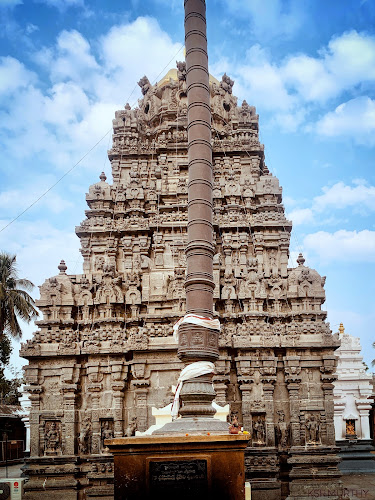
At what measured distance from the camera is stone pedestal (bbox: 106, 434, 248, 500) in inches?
379

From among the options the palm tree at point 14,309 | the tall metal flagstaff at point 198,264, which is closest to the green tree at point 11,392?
the palm tree at point 14,309

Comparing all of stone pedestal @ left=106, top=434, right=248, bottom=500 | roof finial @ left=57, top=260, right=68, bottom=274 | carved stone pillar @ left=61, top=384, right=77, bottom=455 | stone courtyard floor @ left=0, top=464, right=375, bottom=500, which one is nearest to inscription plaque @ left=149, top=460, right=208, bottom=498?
stone pedestal @ left=106, top=434, right=248, bottom=500

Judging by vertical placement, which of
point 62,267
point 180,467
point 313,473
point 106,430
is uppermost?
point 62,267

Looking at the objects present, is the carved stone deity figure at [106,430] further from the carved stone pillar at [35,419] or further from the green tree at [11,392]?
the green tree at [11,392]

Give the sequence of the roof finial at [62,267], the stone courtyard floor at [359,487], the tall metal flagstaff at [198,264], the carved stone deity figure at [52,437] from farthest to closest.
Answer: the roof finial at [62,267], the carved stone deity figure at [52,437], the stone courtyard floor at [359,487], the tall metal flagstaff at [198,264]

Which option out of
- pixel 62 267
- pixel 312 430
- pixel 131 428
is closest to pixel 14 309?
pixel 62 267

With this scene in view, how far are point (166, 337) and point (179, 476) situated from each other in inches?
407

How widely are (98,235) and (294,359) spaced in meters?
9.39

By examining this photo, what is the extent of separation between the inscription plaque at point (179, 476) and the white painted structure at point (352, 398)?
67.9ft

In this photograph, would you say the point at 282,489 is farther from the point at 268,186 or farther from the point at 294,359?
the point at 268,186

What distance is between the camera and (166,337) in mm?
19906

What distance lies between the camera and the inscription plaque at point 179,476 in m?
9.62

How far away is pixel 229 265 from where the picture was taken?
22141mm

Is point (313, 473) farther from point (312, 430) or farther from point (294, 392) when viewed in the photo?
point (294, 392)
